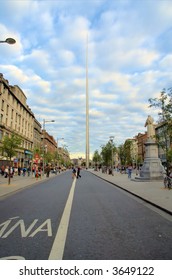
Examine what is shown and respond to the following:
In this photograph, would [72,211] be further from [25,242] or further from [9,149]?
[9,149]

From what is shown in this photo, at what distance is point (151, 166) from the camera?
24.9m

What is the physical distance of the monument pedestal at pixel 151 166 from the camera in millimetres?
24570

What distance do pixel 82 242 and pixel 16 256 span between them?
4.56 ft

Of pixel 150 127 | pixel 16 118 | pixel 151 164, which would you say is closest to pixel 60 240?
pixel 151 164

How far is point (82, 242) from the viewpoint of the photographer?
4910 mm

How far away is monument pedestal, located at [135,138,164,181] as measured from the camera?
24.6 metres

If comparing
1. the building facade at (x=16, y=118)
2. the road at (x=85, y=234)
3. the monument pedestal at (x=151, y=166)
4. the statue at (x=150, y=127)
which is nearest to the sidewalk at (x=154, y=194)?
the road at (x=85, y=234)

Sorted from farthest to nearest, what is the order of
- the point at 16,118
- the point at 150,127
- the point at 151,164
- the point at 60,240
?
the point at 16,118 → the point at 150,127 → the point at 151,164 → the point at 60,240

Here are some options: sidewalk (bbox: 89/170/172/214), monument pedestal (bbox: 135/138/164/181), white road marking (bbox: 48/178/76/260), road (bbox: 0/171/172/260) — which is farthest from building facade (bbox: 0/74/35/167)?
white road marking (bbox: 48/178/76/260)

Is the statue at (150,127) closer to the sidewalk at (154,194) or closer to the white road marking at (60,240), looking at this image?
the sidewalk at (154,194)

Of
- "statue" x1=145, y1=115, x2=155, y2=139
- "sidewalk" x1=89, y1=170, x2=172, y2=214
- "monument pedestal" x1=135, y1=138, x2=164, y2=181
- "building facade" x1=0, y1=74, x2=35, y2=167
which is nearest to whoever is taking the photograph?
"sidewalk" x1=89, y1=170, x2=172, y2=214

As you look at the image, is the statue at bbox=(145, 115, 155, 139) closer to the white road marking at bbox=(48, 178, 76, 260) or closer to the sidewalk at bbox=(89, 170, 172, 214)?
the sidewalk at bbox=(89, 170, 172, 214)

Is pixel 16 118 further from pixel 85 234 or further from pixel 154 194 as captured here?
pixel 85 234

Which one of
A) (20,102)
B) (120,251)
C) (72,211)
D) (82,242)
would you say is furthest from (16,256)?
(20,102)
